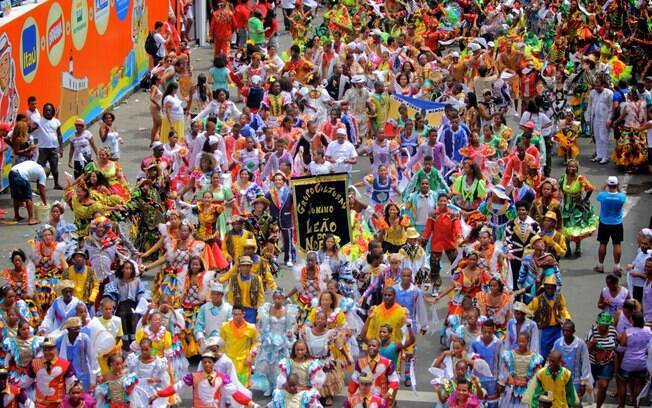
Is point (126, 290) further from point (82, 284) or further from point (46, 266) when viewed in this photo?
point (46, 266)

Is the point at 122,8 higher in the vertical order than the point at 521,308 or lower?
higher

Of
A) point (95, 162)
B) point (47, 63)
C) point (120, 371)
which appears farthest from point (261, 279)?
point (47, 63)

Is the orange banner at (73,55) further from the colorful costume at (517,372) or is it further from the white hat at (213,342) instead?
the colorful costume at (517,372)

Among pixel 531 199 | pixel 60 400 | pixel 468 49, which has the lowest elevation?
pixel 60 400

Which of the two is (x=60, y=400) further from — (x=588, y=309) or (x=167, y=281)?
(x=588, y=309)

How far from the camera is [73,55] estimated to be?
31.0 m

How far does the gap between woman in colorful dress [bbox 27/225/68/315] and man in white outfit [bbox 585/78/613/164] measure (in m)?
11.8

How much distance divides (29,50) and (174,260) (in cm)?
889

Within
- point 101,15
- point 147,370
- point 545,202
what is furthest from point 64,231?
point 101,15

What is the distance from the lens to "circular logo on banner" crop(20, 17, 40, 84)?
28062mm

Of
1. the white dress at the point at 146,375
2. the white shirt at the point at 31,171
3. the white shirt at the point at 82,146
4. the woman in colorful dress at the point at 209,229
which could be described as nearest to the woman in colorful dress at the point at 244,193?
the woman in colorful dress at the point at 209,229

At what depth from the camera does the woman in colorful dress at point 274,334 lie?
19141 mm

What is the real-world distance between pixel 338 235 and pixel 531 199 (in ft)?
9.03

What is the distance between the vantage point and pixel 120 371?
1784 cm
